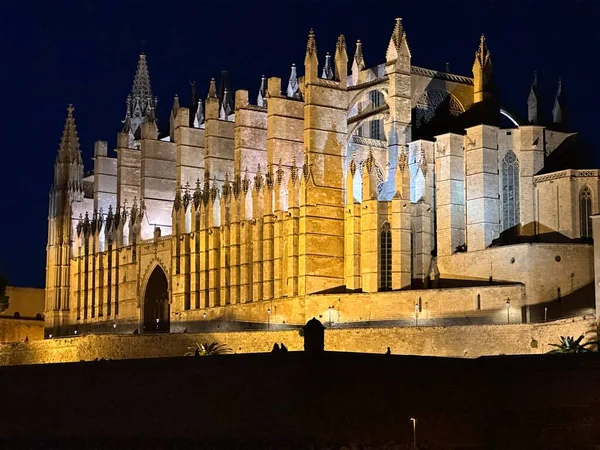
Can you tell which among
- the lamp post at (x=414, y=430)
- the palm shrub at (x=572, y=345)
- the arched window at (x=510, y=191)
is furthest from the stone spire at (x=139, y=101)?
the lamp post at (x=414, y=430)

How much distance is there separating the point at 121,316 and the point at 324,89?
17232mm

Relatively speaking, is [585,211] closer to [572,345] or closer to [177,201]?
[572,345]

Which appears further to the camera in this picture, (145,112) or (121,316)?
(145,112)

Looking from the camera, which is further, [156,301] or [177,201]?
A: [156,301]

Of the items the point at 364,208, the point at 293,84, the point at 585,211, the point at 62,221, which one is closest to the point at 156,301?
the point at 62,221

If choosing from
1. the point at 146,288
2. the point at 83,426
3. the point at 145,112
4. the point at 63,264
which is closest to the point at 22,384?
the point at 83,426

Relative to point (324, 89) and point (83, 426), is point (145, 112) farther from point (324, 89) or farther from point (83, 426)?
point (83, 426)

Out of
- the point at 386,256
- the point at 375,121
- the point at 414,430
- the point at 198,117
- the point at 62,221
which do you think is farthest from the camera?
the point at 62,221

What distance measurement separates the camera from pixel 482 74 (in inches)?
2015

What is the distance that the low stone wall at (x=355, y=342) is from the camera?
41438mm

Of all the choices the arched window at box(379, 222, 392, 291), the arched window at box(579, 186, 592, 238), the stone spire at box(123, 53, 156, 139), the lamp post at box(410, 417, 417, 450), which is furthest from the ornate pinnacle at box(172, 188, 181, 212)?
the lamp post at box(410, 417, 417, 450)

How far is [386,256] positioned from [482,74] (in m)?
7.65

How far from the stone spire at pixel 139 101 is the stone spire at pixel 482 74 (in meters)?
24.6

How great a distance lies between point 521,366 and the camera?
104 ft
